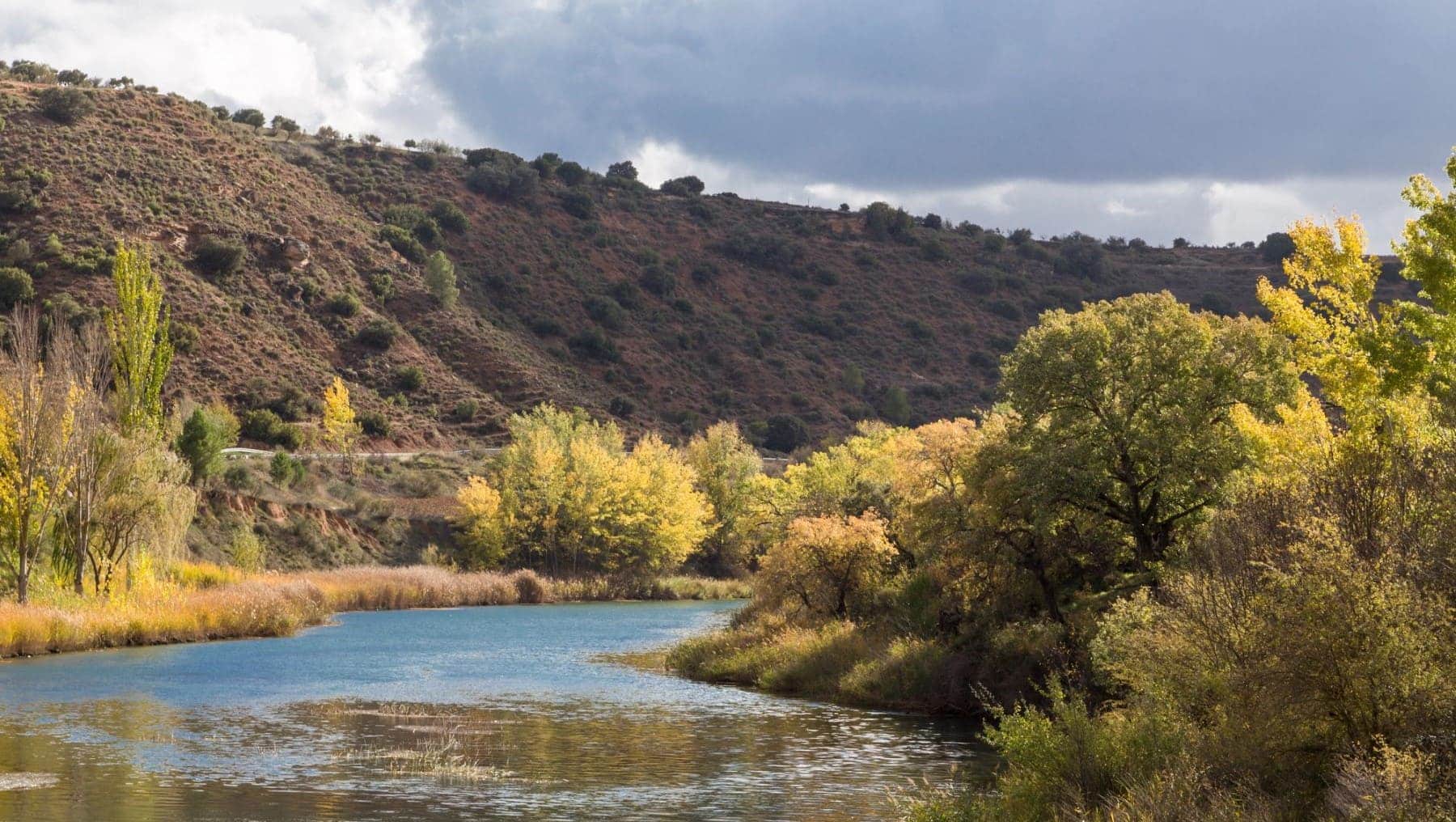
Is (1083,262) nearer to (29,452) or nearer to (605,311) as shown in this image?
(605,311)

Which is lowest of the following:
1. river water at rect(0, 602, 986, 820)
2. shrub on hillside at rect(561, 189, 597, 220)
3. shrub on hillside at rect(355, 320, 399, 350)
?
river water at rect(0, 602, 986, 820)

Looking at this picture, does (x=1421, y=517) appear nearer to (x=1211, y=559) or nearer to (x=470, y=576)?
(x=1211, y=559)

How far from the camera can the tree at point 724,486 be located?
101500 millimetres

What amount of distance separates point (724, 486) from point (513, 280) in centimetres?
4656

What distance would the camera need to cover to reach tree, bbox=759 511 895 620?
4581 cm

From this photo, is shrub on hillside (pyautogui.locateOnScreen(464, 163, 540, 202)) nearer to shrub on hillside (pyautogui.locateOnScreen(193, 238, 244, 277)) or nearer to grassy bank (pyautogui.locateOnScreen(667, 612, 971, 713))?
shrub on hillside (pyautogui.locateOnScreen(193, 238, 244, 277))

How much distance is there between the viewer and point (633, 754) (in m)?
30.4

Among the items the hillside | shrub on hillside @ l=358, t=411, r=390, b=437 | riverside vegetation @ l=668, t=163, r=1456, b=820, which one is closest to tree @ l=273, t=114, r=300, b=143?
the hillside

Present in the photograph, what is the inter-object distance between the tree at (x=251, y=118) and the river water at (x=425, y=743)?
11806cm

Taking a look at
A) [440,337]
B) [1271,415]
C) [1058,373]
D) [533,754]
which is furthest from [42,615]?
[440,337]

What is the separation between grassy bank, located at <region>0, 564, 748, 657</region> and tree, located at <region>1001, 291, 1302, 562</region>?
3236cm

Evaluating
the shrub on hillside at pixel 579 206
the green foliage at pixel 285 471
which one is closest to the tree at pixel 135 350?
the green foliage at pixel 285 471

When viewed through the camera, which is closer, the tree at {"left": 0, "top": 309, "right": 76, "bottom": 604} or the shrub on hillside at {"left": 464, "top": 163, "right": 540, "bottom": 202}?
the tree at {"left": 0, "top": 309, "right": 76, "bottom": 604}

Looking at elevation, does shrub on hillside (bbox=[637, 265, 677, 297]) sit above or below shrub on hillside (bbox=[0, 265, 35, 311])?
above
